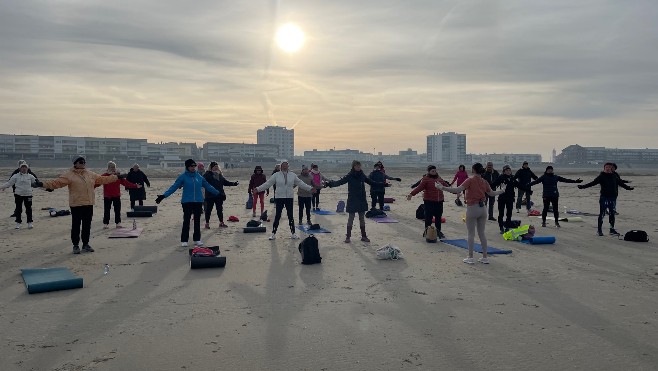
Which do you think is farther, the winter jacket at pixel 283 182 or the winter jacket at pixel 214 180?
the winter jacket at pixel 214 180

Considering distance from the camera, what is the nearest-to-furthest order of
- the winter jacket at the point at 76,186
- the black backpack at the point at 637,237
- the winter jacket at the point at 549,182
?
the winter jacket at the point at 76,186, the black backpack at the point at 637,237, the winter jacket at the point at 549,182

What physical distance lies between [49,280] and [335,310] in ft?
15.7

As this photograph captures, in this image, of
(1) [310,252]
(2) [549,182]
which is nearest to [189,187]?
(1) [310,252]

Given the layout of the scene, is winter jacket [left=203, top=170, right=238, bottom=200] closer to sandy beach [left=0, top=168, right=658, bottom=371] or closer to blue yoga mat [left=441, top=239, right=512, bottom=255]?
sandy beach [left=0, top=168, right=658, bottom=371]

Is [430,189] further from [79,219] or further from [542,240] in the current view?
[79,219]

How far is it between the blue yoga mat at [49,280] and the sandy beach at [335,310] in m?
0.16

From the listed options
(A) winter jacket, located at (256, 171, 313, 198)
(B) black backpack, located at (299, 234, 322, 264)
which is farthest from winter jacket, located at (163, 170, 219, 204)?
(B) black backpack, located at (299, 234, 322, 264)

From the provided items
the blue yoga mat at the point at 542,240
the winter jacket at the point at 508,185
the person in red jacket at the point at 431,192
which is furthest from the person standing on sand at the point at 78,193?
the winter jacket at the point at 508,185

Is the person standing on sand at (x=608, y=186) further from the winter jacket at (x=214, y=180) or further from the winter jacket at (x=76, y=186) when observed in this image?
the winter jacket at (x=76, y=186)

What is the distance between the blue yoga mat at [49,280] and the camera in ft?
23.9

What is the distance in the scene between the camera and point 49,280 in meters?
7.53

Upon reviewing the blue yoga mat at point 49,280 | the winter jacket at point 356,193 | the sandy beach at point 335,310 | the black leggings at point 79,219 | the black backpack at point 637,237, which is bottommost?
the sandy beach at point 335,310

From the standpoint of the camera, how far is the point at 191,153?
591 feet

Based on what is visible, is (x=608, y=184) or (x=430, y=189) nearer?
(x=430, y=189)
